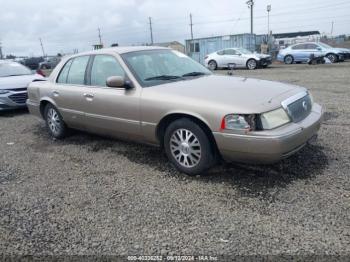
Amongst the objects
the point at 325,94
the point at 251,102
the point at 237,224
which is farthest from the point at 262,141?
the point at 325,94

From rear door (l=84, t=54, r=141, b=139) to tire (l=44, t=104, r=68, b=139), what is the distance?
0.87m

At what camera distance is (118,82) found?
471cm

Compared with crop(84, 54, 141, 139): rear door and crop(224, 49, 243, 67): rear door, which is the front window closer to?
crop(84, 54, 141, 139): rear door

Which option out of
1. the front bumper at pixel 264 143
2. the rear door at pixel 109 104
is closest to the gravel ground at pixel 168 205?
the front bumper at pixel 264 143

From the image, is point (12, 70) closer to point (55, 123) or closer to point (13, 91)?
point (13, 91)

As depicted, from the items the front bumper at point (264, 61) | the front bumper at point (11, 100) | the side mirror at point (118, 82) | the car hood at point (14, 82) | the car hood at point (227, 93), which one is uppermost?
the side mirror at point (118, 82)

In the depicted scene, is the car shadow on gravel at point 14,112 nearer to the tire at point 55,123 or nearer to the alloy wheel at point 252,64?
the tire at point 55,123

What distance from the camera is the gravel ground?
3025 millimetres

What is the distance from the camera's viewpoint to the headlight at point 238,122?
3.79 meters

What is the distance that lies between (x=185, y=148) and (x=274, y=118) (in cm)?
109

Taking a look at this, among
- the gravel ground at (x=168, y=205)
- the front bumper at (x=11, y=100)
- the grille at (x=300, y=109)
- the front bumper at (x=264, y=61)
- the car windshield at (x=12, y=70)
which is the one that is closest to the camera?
the gravel ground at (x=168, y=205)

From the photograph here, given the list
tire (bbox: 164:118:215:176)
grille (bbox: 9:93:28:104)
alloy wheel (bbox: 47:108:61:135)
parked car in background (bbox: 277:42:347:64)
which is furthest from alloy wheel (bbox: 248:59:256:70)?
tire (bbox: 164:118:215:176)

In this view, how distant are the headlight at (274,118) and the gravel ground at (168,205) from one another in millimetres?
675

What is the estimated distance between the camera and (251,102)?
12.8 feet
